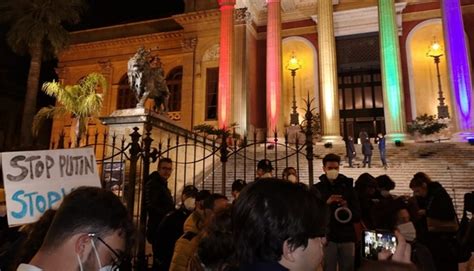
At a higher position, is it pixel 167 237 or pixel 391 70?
pixel 391 70

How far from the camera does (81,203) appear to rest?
1.47 m

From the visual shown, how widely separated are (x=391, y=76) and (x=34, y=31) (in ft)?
58.7

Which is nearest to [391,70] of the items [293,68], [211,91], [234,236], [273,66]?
[273,66]

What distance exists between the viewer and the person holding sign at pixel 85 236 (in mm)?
1389

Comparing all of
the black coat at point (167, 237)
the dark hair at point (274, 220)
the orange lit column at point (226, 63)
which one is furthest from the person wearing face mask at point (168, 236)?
the orange lit column at point (226, 63)

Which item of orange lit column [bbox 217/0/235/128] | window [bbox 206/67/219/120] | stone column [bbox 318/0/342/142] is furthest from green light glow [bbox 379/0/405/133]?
window [bbox 206/67/219/120]

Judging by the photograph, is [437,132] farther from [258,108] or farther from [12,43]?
[12,43]

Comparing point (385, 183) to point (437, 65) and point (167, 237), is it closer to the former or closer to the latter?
point (167, 237)

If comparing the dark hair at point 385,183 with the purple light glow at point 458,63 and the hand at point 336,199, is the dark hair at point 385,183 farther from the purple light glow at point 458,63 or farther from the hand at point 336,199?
the purple light glow at point 458,63

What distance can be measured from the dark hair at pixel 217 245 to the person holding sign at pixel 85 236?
0.75 meters

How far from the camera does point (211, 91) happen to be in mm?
23719

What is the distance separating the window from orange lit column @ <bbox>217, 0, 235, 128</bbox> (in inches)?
95.2

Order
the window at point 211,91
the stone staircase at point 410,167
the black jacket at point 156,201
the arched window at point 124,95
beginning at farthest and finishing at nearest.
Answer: the arched window at point 124,95, the window at point 211,91, the stone staircase at point 410,167, the black jacket at point 156,201

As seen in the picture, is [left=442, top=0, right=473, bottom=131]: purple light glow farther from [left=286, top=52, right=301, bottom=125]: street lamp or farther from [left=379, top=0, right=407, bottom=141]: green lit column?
[left=286, top=52, right=301, bottom=125]: street lamp
